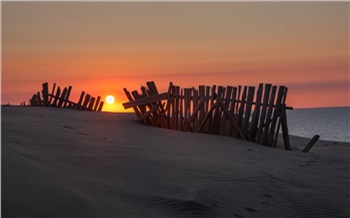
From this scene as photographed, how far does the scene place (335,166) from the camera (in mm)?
9172

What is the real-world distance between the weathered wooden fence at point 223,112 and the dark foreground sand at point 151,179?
2.21 metres

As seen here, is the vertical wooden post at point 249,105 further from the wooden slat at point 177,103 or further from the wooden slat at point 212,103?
the wooden slat at point 177,103

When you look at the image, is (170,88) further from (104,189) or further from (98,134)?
(104,189)

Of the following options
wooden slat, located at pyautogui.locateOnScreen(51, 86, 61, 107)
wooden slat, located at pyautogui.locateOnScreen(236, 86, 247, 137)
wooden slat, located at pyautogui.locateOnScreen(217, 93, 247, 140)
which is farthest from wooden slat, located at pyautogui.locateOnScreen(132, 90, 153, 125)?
wooden slat, located at pyautogui.locateOnScreen(51, 86, 61, 107)

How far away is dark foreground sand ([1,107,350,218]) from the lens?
503 cm

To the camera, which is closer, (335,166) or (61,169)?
(61,169)

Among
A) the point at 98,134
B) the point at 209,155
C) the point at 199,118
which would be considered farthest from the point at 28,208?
the point at 199,118

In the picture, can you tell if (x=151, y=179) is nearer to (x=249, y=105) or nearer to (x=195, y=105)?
(x=249, y=105)

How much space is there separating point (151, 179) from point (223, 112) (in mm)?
6278

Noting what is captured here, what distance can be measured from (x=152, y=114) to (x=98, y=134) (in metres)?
3.89

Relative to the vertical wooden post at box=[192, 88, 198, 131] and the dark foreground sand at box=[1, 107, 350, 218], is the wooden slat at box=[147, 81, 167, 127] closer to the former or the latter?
the vertical wooden post at box=[192, 88, 198, 131]

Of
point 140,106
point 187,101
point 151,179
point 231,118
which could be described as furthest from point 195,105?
point 151,179

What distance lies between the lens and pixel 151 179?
648cm

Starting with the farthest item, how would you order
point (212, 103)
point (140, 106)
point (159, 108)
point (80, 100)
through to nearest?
point (80, 100)
point (140, 106)
point (159, 108)
point (212, 103)
